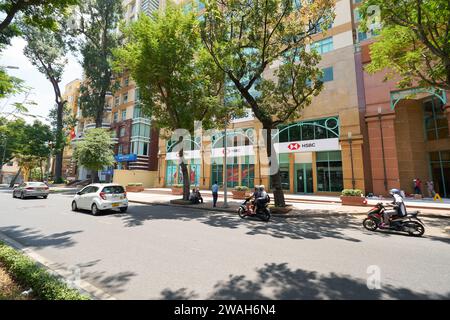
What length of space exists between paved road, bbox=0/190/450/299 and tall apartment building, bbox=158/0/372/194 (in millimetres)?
11351

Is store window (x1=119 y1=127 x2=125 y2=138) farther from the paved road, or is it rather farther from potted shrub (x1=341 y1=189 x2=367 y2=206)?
potted shrub (x1=341 y1=189 x2=367 y2=206)

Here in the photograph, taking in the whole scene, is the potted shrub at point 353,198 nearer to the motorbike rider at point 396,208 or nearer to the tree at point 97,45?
the motorbike rider at point 396,208

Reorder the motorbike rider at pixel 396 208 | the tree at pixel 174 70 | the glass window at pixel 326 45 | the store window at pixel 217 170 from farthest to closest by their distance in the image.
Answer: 1. the store window at pixel 217 170
2. the glass window at pixel 326 45
3. the tree at pixel 174 70
4. the motorbike rider at pixel 396 208

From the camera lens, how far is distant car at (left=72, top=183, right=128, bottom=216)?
11435mm

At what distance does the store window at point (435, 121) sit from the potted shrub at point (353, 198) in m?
10.7

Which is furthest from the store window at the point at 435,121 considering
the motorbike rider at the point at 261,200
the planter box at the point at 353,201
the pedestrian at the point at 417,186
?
the motorbike rider at the point at 261,200

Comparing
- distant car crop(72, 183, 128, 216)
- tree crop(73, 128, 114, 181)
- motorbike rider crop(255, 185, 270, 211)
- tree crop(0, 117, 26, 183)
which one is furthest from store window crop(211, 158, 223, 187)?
tree crop(0, 117, 26, 183)

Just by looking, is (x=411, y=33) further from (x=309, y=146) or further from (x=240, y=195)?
(x=240, y=195)

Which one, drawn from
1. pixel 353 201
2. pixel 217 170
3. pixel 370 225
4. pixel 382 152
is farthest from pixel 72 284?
pixel 217 170

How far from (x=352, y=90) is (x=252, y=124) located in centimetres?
1035

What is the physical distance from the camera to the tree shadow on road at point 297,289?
3.61 meters

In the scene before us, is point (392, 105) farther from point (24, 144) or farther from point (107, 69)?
point (24, 144)

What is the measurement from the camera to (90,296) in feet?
11.5
